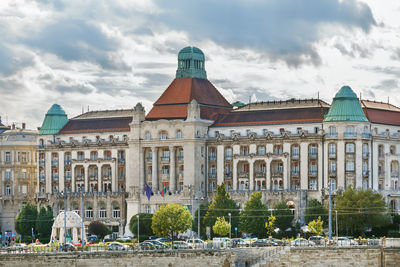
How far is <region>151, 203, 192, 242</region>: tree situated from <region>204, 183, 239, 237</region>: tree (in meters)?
6.18

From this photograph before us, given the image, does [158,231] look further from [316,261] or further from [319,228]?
[316,261]

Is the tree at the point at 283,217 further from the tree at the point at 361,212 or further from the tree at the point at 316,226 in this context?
the tree at the point at 316,226

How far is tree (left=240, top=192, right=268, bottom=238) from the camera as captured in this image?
191750 mm

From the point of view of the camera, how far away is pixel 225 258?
6058 inches

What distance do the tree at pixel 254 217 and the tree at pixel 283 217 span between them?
251cm

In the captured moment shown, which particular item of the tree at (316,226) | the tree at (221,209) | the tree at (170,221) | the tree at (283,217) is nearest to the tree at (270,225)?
the tree at (283,217)

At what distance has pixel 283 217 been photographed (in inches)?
7672

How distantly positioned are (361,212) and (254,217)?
17.6 meters

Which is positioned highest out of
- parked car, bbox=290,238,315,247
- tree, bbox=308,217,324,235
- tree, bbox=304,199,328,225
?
tree, bbox=304,199,328,225

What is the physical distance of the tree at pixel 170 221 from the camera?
187 metres

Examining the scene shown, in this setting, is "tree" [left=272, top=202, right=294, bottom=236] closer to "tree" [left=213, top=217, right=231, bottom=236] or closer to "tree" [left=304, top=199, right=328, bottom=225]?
"tree" [left=304, top=199, right=328, bottom=225]

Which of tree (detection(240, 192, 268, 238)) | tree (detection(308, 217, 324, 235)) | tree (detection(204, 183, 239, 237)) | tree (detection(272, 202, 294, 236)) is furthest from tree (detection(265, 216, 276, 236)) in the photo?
tree (detection(308, 217, 324, 235))

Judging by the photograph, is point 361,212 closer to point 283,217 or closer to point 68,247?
point 283,217

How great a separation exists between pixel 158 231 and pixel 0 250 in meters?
39.1
